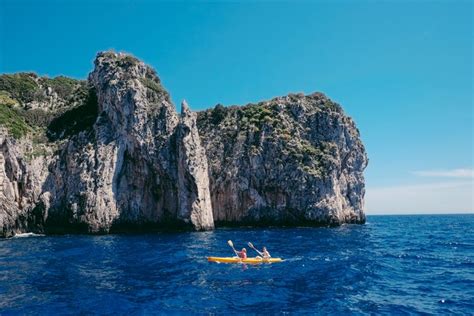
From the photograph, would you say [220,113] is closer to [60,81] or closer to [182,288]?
[60,81]

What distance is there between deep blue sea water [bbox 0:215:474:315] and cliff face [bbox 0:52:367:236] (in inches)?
699

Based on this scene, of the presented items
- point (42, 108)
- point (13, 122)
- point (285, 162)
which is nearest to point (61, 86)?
point (42, 108)

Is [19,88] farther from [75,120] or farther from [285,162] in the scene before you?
[285,162]

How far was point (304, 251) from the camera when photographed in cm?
3334

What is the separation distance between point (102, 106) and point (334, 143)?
42128 mm

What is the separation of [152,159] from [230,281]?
36728mm

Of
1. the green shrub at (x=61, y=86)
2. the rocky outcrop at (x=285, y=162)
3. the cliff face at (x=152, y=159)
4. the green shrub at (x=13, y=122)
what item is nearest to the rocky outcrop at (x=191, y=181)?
the cliff face at (x=152, y=159)

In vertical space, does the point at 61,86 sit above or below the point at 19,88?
above

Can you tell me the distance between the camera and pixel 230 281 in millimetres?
22391

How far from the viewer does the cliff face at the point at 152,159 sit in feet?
171

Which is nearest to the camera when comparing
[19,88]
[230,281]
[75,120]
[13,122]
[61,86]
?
→ [230,281]

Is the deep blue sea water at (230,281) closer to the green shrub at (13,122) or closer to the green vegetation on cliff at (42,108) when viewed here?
the green shrub at (13,122)

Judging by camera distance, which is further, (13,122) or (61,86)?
(61,86)

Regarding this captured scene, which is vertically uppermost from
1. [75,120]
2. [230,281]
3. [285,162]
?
[75,120]
